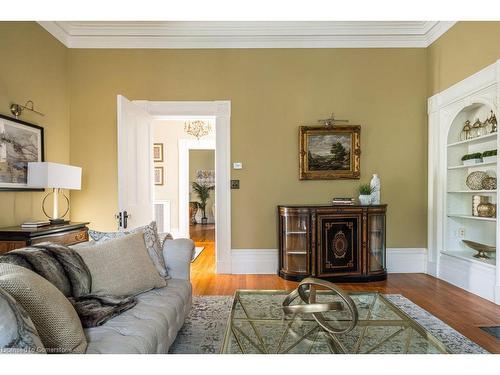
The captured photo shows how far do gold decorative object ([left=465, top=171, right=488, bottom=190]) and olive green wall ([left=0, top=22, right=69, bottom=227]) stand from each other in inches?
191

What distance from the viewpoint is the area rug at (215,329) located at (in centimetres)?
207

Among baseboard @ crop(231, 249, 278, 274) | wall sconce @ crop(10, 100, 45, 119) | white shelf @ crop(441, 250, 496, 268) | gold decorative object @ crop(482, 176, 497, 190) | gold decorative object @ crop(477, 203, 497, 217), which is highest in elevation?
wall sconce @ crop(10, 100, 45, 119)

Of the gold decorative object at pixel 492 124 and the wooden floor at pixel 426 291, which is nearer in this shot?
the wooden floor at pixel 426 291

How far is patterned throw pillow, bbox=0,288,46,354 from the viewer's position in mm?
858

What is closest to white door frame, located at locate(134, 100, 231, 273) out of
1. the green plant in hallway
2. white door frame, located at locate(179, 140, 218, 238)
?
white door frame, located at locate(179, 140, 218, 238)

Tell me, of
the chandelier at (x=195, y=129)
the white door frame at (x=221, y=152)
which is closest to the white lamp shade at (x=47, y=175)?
the white door frame at (x=221, y=152)

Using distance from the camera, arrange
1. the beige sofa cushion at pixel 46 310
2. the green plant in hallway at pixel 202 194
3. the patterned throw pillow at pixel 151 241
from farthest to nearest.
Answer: the green plant in hallway at pixel 202 194 → the patterned throw pillow at pixel 151 241 → the beige sofa cushion at pixel 46 310

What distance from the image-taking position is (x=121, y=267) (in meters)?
1.93

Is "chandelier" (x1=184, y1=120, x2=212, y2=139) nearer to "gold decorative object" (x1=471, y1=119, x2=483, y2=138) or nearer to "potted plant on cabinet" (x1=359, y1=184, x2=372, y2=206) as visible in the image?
"potted plant on cabinet" (x1=359, y1=184, x2=372, y2=206)

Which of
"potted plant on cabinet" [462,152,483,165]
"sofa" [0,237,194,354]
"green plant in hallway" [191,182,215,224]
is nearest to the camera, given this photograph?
"sofa" [0,237,194,354]

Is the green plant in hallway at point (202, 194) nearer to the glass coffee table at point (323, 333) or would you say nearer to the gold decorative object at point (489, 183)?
the gold decorative object at point (489, 183)

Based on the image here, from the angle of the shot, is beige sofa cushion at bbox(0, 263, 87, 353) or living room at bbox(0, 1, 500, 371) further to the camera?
living room at bbox(0, 1, 500, 371)

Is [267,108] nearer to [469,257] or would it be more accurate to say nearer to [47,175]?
[47,175]

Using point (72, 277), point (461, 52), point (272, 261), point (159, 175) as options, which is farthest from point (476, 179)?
point (159, 175)
